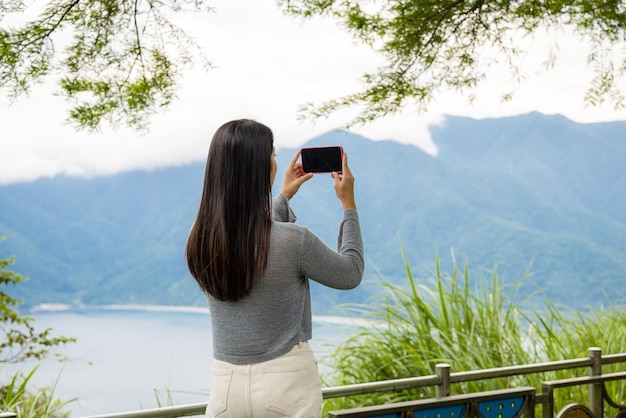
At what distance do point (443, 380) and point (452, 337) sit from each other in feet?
6.57

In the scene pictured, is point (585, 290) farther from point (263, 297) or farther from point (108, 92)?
point (263, 297)

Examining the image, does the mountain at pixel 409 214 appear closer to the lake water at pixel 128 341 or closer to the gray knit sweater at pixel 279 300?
the lake water at pixel 128 341

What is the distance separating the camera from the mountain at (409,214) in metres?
17.4

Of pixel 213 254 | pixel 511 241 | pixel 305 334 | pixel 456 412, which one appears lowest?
pixel 456 412

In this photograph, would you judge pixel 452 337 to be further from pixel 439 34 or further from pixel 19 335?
pixel 19 335

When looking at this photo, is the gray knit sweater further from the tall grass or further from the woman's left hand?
the tall grass

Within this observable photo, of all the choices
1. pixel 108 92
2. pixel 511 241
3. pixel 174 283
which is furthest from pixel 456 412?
pixel 511 241

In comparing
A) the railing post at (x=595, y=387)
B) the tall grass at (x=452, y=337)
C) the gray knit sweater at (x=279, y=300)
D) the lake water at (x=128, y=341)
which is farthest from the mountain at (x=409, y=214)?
the gray knit sweater at (x=279, y=300)

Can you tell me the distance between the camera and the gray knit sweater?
1383 mm

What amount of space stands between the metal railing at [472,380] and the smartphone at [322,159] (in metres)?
0.57

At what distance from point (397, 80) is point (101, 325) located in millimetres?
14341

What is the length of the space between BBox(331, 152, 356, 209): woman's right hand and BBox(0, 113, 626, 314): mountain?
45.8 feet

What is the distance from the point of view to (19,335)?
6.54 metres

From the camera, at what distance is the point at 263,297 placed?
1390mm
